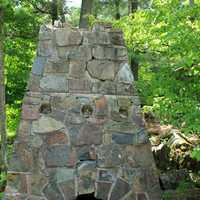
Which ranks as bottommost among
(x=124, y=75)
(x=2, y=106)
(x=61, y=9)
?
(x=2, y=106)

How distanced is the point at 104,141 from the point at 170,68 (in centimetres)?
148

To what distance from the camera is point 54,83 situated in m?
7.21

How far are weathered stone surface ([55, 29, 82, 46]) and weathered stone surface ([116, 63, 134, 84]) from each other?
2.57 ft

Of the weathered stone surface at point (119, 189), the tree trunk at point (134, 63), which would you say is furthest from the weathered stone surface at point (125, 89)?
the tree trunk at point (134, 63)

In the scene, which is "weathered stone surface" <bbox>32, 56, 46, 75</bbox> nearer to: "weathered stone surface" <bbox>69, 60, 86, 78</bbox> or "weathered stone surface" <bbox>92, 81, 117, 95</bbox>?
"weathered stone surface" <bbox>69, 60, 86, 78</bbox>

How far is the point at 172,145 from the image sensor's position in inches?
410

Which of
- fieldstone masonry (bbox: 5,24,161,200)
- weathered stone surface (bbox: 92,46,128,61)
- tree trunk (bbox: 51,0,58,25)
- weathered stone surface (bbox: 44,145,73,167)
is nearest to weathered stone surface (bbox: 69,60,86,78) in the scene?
fieldstone masonry (bbox: 5,24,161,200)

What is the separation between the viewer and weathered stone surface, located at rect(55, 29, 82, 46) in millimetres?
7266

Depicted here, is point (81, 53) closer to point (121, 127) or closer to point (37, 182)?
point (121, 127)

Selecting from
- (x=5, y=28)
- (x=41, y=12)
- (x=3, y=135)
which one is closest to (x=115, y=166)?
(x=3, y=135)

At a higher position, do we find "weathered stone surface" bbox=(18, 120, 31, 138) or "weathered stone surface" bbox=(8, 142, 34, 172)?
"weathered stone surface" bbox=(18, 120, 31, 138)

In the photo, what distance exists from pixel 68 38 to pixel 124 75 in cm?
103

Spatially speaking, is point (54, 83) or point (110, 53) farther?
point (110, 53)

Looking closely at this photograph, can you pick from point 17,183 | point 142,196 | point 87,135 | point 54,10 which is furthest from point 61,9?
point 142,196
